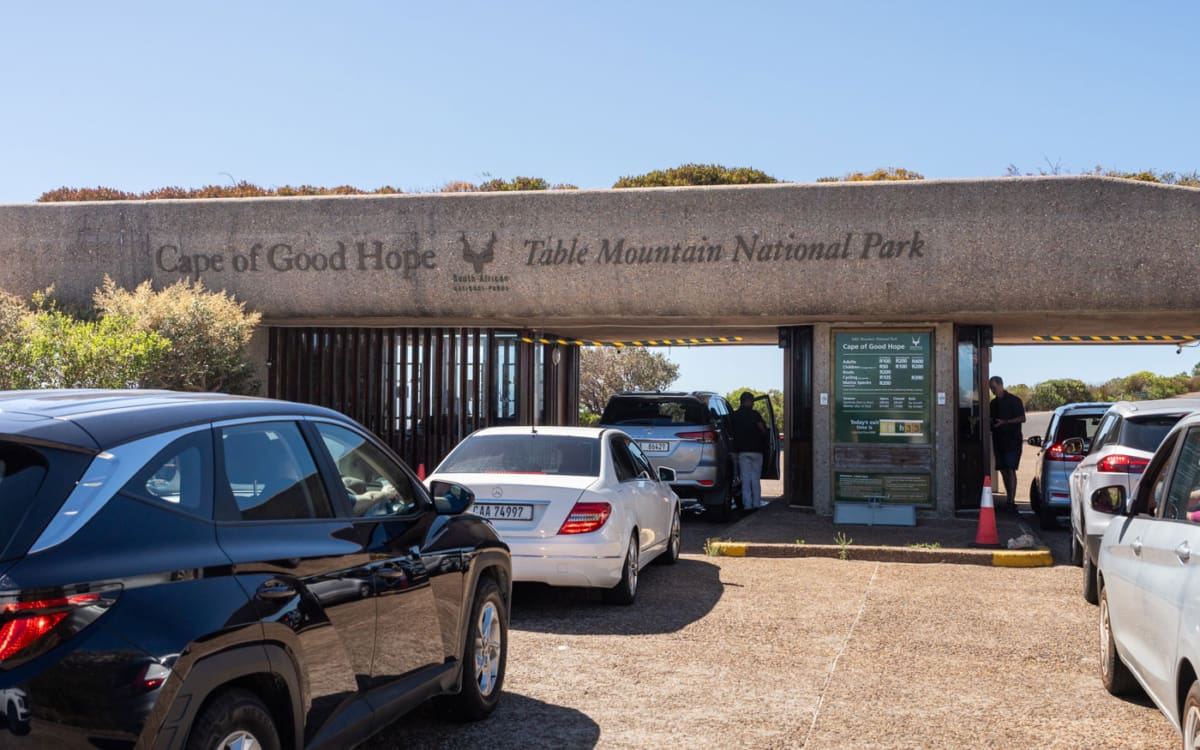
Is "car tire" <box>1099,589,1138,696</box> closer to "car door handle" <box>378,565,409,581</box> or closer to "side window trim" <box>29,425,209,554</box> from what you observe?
"car door handle" <box>378,565,409,581</box>

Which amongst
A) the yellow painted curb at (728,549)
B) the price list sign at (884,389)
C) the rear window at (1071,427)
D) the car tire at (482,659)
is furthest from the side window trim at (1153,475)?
the price list sign at (884,389)

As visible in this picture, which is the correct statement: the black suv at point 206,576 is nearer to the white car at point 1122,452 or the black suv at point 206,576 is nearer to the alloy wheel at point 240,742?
the alloy wheel at point 240,742

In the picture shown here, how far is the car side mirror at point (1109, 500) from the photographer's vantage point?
6374mm

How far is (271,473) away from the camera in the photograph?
438 cm

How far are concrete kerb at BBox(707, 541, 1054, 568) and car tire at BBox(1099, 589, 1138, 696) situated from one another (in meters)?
5.51

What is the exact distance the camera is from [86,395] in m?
4.21

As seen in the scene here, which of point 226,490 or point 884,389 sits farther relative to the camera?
point 884,389

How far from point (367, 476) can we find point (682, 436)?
10.8 meters

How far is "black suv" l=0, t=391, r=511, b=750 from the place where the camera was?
318cm

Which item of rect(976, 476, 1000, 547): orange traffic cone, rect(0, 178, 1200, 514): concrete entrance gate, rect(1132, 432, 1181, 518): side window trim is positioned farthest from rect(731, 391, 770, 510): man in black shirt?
rect(1132, 432, 1181, 518): side window trim

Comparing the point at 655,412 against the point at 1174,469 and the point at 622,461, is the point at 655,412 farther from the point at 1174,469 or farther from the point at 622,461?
the point at 1174,469

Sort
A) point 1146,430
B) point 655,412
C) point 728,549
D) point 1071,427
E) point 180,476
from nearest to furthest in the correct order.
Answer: point 180,476, point 1146,430, point 728,549, point 1071,427, point 655,412

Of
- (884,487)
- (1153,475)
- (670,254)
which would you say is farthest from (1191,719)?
(884,487)

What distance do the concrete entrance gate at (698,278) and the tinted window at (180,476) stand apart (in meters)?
12.6
